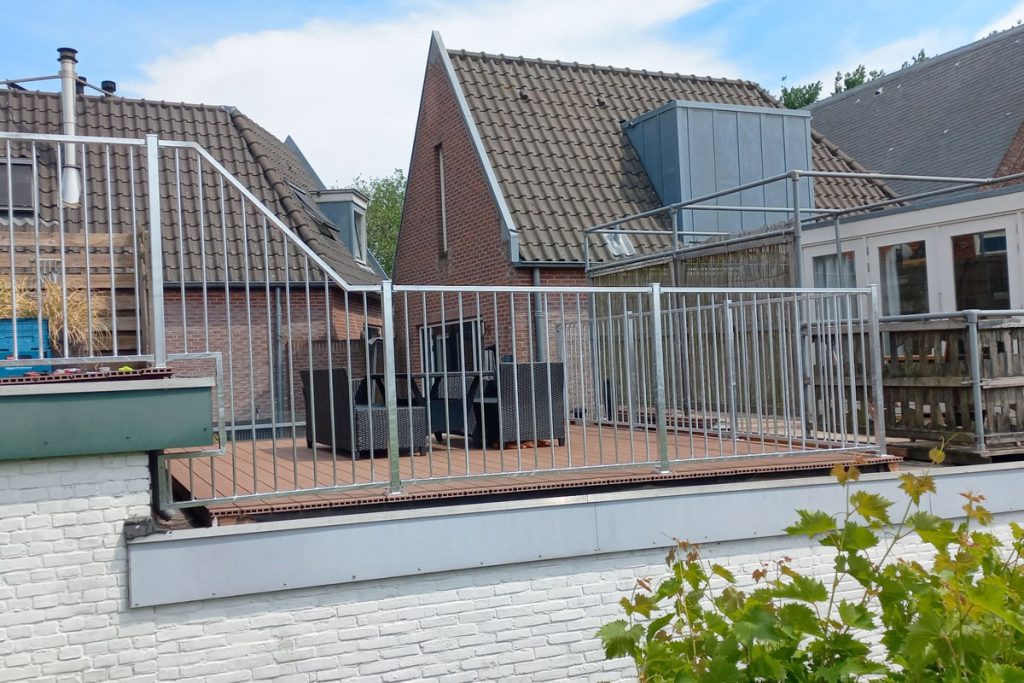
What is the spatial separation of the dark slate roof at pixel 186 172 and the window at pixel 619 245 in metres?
4.93

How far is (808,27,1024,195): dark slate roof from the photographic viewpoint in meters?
22.5

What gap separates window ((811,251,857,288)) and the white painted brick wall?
7.14 m

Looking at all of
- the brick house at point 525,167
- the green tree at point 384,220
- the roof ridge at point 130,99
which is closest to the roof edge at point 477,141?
the brick house at point 525,167

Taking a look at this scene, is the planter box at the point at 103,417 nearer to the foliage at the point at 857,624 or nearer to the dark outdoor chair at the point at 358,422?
the dark outdoor chair at the point at 358,422

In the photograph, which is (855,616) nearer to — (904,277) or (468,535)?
(468,535)

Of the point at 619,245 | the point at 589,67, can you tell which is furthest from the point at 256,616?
the point at 589,67

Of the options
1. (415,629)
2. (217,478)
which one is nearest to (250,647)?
(415,629)

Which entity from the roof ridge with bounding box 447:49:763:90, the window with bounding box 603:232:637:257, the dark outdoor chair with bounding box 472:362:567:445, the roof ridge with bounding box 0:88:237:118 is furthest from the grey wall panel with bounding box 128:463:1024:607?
the roof ridge with bounding box 0:88:237:118

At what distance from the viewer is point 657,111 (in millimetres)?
16672

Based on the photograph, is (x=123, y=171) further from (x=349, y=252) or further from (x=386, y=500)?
(x=386, y=500)

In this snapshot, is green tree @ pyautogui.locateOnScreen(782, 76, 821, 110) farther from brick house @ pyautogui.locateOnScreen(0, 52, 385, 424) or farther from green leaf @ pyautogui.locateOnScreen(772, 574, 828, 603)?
green leaf @ pyautogui.locateOnScreen(772, 574, 828, 603)

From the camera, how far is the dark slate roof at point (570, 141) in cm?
1515

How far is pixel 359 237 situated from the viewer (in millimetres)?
20906

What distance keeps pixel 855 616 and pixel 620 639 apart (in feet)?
2.09
